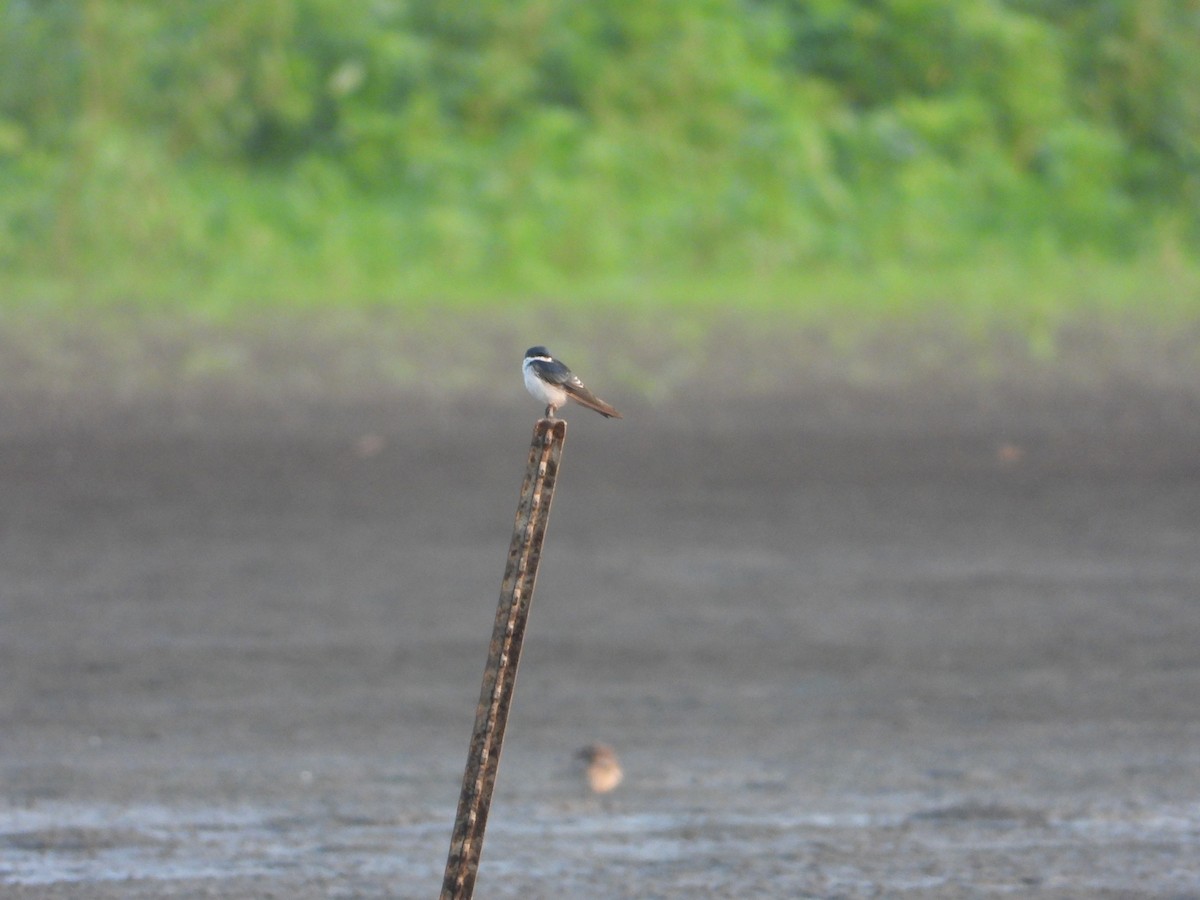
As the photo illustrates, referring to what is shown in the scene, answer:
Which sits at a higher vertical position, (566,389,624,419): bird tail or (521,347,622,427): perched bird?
(521,347,622,427): perched bird

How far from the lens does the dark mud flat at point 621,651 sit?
4230 mm

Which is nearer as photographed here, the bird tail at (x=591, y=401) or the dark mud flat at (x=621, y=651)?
the bird tail at (x=591, y=401)

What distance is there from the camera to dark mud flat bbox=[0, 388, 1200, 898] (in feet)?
13.9

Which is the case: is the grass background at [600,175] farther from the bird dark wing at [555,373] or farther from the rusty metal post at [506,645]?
the rusty metal post at [506,645]

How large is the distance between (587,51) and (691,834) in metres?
12.7

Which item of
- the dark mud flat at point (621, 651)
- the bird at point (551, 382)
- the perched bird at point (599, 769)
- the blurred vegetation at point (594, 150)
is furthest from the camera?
the blurred vegetation at point (594, 150)

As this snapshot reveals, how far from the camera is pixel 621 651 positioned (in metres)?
5.94

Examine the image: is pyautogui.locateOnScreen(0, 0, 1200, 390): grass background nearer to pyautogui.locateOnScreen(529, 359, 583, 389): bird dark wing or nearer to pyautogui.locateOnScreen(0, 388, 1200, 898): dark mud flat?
pyautogui.locateOnScreen(0, 388, 1200, 898): dark mud flat

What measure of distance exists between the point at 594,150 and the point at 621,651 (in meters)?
9.72

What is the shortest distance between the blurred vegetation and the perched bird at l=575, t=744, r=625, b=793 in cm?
814

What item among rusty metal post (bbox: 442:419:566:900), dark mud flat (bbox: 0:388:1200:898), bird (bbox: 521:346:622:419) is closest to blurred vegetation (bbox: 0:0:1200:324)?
dark mud flat (bbox: 0:388:1200:898)

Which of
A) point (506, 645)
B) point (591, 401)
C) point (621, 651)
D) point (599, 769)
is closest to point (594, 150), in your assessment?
point (621, 651)

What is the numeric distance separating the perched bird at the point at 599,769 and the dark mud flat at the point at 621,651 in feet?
0.13

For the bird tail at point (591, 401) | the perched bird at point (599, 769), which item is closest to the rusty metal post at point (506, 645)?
the bird tail at point (591, 401)
